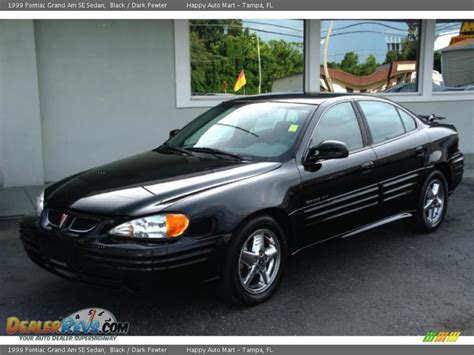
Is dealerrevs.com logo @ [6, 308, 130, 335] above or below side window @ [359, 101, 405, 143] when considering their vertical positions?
below

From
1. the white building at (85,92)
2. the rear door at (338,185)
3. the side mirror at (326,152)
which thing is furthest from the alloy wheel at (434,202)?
the white building at (85,92)

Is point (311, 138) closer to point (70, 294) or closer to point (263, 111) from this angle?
point (263, 111)

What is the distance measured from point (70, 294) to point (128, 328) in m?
0.79

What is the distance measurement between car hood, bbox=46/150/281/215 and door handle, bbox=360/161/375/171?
973 mm

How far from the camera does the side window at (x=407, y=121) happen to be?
17.8ft

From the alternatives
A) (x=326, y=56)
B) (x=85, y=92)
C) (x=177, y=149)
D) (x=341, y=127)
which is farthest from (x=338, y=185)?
(x=326, y=56)

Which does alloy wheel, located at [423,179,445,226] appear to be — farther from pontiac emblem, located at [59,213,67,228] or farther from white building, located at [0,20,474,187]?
white building, located at [0,20,474,187]

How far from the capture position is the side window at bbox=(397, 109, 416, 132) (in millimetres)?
5430

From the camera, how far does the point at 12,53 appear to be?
7.25m

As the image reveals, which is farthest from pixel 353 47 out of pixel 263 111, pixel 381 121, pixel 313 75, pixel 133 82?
pixel 263 111

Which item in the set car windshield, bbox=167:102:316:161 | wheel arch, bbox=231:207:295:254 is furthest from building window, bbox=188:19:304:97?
wheel arch, bbox=231:207:295:254

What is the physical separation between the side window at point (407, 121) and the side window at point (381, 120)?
8 centimetres

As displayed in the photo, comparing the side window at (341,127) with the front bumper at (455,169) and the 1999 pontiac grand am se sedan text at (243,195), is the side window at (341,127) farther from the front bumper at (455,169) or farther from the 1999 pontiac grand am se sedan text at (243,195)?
the front bumper at (455,169)

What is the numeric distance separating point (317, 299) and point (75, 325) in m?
1.79
